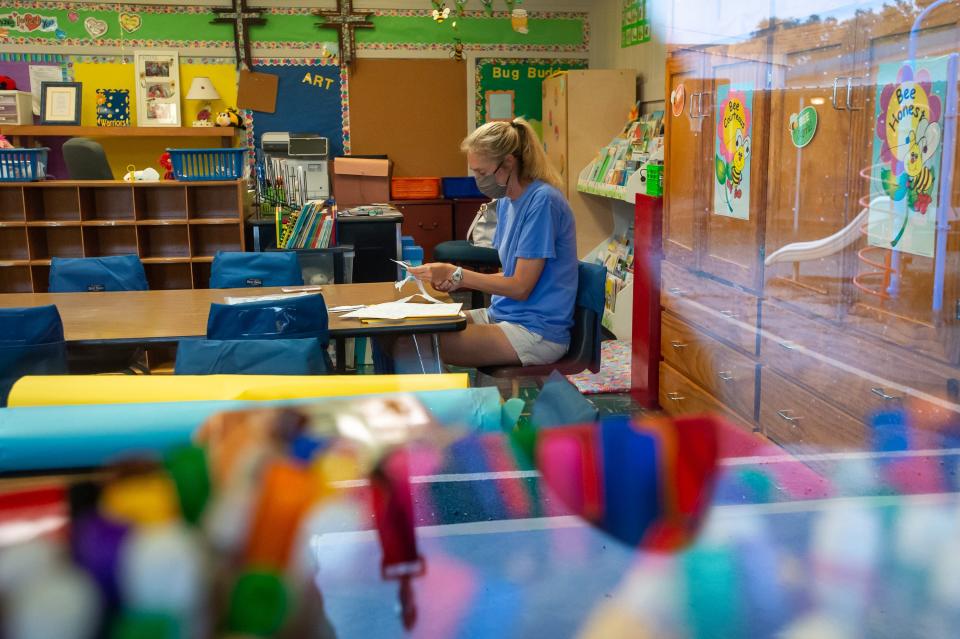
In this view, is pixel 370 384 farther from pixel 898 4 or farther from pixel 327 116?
pixel 327 116

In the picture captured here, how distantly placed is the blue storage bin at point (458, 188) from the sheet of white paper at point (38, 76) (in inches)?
129

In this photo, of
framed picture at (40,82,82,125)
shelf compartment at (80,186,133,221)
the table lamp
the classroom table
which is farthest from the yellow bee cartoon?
framed picture at (40,82,82,125)

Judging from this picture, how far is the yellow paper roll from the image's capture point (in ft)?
3.09

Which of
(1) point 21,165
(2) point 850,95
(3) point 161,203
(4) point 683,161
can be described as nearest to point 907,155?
(2) point 850,95

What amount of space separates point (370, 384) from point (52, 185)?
4561mm

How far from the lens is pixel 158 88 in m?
7.19

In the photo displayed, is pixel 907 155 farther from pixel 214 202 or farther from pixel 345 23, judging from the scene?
pixel 345 23

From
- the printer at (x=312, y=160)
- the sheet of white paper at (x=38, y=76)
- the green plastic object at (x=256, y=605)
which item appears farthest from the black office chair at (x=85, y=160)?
the green plastic object at (x=256, y=605)

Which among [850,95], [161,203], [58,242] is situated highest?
[850,95]

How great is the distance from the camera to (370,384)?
99 centimetres

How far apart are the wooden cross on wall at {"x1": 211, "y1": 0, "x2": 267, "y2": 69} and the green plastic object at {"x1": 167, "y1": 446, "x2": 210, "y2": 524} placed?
283 inches

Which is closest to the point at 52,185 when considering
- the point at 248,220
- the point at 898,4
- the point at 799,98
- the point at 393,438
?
the point at 248,220

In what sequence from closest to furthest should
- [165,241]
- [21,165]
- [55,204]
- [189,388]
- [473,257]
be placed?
[189,388]
[21,165]
[55,204]
[165,241]
[473,257]

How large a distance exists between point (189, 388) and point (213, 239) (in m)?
4.44
